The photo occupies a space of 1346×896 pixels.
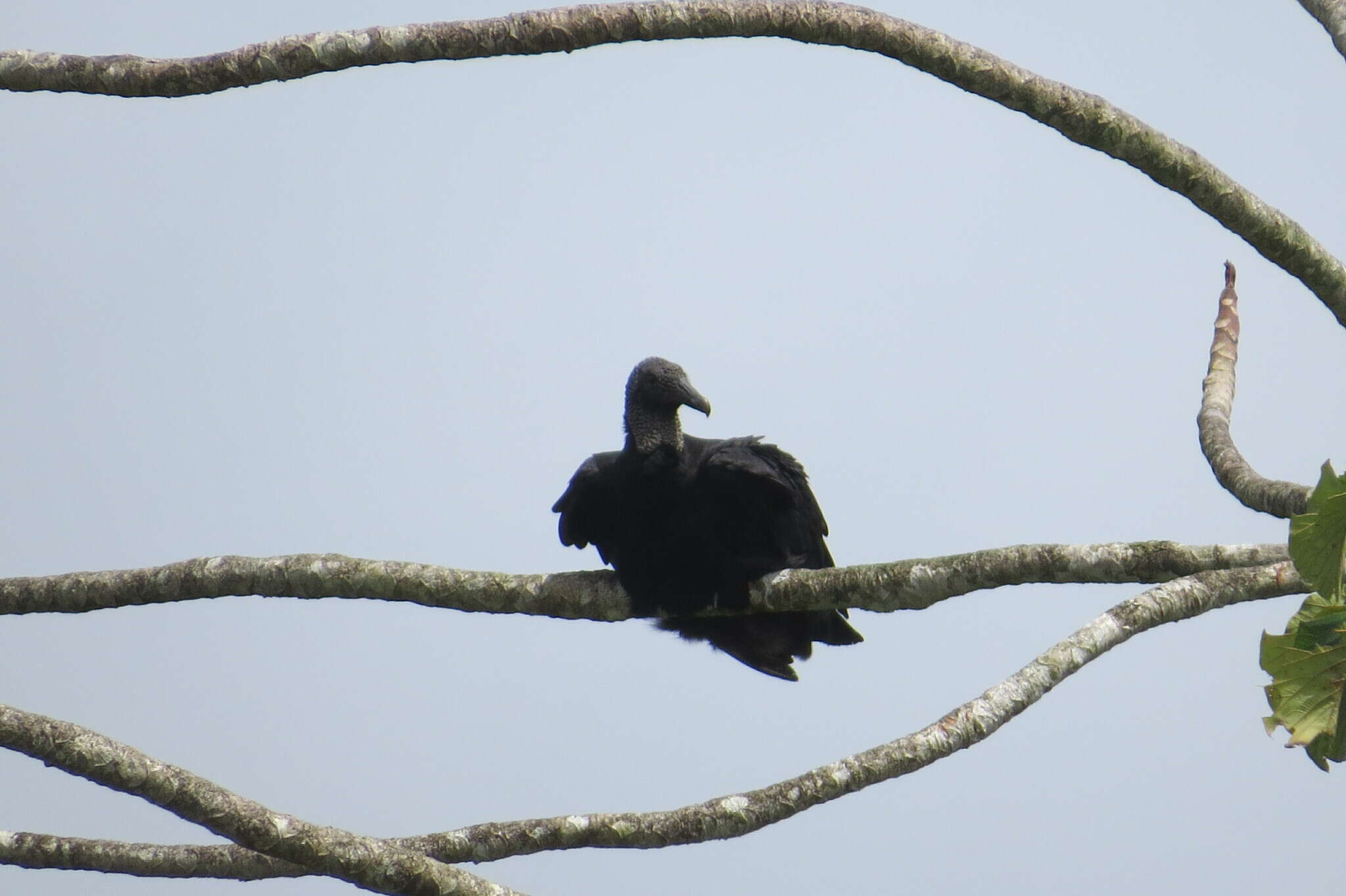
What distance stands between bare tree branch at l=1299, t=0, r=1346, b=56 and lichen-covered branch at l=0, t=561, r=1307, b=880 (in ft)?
6.52

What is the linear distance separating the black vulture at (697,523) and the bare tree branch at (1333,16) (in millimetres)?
2295

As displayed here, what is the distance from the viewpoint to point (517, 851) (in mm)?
3590

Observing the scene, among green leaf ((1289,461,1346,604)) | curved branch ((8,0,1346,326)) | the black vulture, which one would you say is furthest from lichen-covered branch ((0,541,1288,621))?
curved branch ((8,0,1346,326))

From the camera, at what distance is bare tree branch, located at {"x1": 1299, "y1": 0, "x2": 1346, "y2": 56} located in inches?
166

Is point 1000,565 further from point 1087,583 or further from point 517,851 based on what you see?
point 517,851

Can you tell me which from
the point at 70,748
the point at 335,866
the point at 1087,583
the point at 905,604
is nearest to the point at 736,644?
the point at 905,604

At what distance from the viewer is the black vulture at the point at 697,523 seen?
13.8ft

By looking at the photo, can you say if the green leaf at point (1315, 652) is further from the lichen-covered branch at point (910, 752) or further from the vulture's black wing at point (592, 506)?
the vulture's black wing at point (592, 506)

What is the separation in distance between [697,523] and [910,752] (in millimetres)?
1239

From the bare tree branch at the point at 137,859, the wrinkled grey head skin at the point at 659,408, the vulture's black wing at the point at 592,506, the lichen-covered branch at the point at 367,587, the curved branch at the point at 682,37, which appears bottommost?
the bare tree branch at the point at 137,859

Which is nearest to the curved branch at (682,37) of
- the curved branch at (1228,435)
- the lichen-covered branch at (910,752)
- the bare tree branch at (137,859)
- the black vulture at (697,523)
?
the curved branch at (1228,435)

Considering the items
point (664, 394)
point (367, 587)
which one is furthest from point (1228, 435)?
point (367, 587)

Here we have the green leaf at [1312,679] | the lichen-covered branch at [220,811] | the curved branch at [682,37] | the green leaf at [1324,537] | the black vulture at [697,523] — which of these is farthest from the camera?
the black vulture at [697,523]

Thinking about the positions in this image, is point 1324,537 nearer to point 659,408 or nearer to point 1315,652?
point 1315,652
